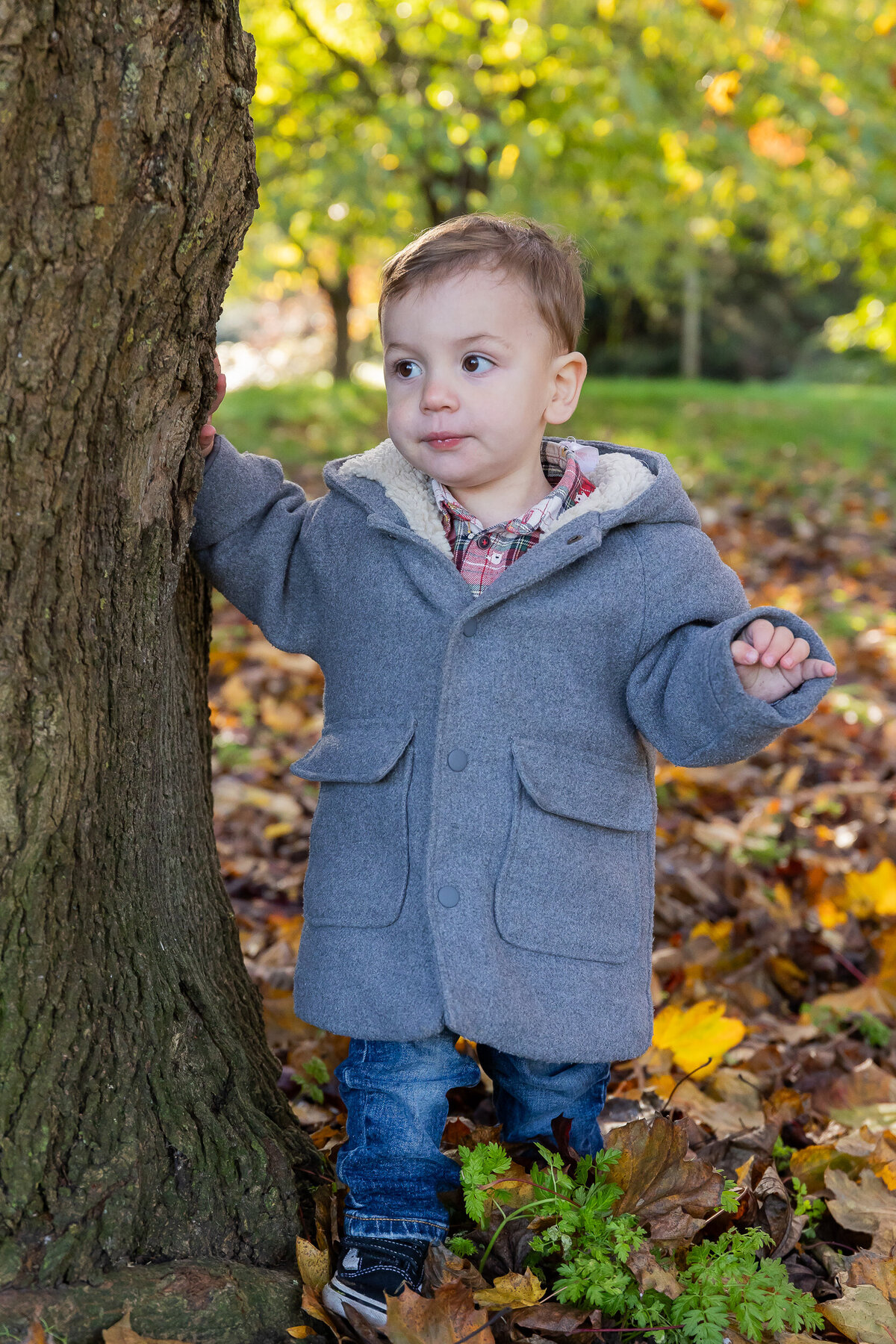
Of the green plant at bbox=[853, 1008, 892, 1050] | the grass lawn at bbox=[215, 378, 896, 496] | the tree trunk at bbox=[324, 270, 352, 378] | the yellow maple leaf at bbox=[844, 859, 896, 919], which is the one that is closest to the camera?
the green plant at bbox=[853, 1008, 892, 1050]

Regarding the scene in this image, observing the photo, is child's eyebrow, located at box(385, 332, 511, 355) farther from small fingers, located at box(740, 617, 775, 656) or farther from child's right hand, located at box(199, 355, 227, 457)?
small fingers, located at box(740, 617, 775, 656)

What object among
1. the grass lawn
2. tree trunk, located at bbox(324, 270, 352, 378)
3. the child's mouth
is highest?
tree trunk, located at bbox(324, 270, 352, 378)

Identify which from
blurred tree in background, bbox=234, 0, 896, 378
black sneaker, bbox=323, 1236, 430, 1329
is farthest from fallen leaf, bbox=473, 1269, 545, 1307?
blurred tree in background, bbox=234, 0, 896, 378

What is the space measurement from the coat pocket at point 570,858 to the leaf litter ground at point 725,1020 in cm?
30

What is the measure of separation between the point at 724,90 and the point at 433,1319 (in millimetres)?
7148

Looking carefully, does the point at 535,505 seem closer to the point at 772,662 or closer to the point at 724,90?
the point at 772,662

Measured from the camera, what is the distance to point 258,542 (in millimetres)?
2004

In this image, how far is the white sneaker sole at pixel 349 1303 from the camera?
1.64 meters

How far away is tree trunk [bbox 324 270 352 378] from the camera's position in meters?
17.6

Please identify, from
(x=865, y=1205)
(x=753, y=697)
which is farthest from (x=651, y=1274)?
(x=753, y=697)

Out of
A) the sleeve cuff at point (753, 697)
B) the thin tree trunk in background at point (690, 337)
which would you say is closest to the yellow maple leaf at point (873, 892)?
the sleeve cuff at point (753, 697)

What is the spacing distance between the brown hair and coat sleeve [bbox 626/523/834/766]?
39 centimetres

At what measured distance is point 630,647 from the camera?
6.27 feet

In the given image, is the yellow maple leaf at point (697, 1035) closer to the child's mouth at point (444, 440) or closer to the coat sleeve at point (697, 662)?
the coat sleeve at point (697, 662)
